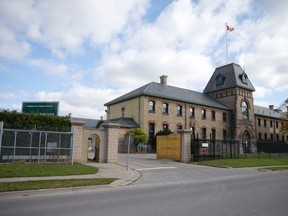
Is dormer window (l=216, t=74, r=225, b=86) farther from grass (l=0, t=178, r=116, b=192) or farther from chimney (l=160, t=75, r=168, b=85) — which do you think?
grass (l=0, t=178, r=116, b=192)

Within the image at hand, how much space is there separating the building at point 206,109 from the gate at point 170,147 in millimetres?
10559

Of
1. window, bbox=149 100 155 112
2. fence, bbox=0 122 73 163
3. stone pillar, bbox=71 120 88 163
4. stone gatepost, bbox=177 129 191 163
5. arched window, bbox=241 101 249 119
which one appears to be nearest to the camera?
fence, bbox=0 122 73 163

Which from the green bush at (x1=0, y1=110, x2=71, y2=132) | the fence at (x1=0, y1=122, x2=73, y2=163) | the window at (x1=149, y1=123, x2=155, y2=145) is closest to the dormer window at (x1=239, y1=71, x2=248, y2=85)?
the window at (x1=149, y1=123, x2=155, y2=145)

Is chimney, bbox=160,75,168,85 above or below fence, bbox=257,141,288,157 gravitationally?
above

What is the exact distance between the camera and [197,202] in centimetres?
730

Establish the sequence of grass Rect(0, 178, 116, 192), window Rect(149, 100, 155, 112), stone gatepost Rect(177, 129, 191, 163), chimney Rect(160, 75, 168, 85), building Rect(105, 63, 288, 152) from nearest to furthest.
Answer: grass Rect(0, 178, 116, 192), stone gatepost Rect(177, 129, 191, 163), window Rect(149, 100, 155, 112), building Rect(105, 63, 288, 152), chimney Rect(160, 75, 168, 85)

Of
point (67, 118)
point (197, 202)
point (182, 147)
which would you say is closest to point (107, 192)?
point (197, 202)

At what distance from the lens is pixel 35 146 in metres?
16.6

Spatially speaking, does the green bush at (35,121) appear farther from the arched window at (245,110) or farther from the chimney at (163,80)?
the arched window at (245,110)

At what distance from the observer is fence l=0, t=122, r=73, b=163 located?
15.7 meters

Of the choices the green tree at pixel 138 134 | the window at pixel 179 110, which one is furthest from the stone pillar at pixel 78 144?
the window at pixel 179 110

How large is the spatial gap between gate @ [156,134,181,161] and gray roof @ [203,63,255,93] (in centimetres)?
2756

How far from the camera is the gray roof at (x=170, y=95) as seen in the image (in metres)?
38.9

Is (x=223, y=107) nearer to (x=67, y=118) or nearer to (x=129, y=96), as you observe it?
(x=129, y=96)
